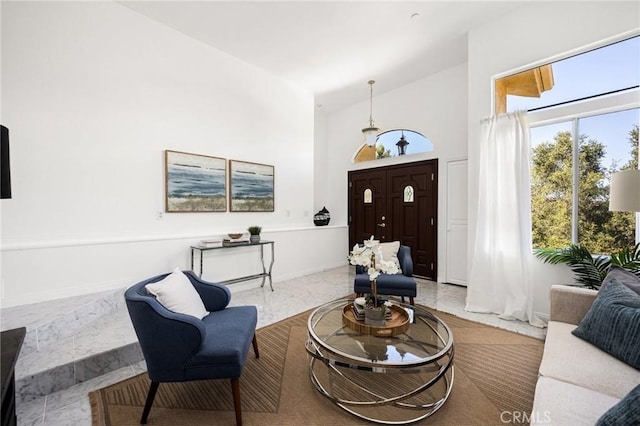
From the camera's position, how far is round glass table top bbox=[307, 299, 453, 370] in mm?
1695

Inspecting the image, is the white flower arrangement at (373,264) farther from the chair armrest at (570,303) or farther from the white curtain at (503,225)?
the white curtain at (503,225)

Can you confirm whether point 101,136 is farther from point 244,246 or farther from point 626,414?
point 626,414

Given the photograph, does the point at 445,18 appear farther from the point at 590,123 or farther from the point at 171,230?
the point at 171,230

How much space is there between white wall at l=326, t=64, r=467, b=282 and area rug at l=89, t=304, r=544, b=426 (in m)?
2.71

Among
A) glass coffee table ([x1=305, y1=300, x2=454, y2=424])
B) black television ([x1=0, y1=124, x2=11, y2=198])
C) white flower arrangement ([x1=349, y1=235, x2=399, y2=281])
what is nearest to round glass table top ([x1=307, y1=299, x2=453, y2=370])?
glass coffee table ([x1=305, y1=300, x2=454, y2=424])

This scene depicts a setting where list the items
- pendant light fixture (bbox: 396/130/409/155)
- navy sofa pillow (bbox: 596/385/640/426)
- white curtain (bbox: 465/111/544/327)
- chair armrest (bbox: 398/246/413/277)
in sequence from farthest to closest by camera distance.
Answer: pendant light fixture (bbox: 396/130/409/155)
chair armrest (bbox: 398/246/413/277)
white curtain (bbox: 465/111/544/327)
navy sofa pillow (bbox: 596/385/640/426)

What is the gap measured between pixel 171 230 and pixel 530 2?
5132mm

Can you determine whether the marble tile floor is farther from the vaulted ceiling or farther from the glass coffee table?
the vaulted ceiling

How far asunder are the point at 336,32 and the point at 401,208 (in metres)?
3.16

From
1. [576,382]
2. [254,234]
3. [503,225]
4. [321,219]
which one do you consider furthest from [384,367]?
[321,219]

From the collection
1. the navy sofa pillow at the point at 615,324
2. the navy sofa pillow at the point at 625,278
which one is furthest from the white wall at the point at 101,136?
the navy sofa pillow at the point at 625,278

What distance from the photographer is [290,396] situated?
1.93 metres

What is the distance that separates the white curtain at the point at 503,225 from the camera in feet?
10.4

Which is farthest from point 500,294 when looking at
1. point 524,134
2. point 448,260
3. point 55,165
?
point 55,165
